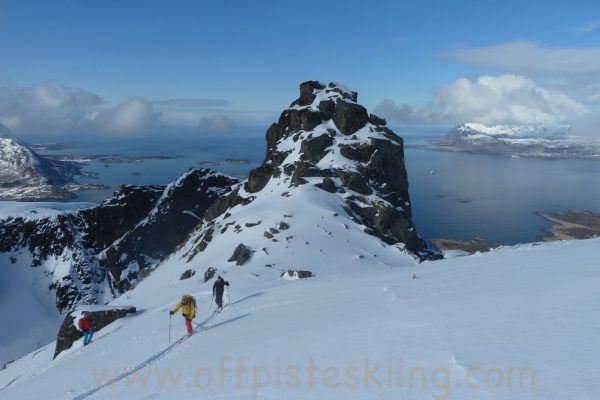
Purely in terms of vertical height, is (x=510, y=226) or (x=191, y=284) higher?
(x=191, y=284)

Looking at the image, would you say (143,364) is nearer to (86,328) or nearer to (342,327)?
(342,327)

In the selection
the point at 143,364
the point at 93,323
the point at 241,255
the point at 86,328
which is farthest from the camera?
the point at 241,255

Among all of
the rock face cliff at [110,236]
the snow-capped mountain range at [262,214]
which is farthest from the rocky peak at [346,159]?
the rock face cliff at [110,236]

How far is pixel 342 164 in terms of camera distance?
61156mm

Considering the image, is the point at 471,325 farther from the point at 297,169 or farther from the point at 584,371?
the point at 297,169

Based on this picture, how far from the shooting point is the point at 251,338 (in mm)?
12891

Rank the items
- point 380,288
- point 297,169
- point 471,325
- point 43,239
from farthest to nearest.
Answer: point 43,239
point 297,169
point 380,288
point 471,325

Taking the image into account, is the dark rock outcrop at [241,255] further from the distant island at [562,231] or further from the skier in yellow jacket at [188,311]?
the distant island at [562,231]

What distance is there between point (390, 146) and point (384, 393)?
60949mm

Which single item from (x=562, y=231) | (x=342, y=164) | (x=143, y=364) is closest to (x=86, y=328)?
(x=143, y=364)

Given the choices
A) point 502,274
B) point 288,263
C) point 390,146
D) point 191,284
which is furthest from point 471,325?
point 390,146

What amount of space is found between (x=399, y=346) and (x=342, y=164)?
53.2 m

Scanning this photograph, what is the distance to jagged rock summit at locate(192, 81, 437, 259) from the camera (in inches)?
2189

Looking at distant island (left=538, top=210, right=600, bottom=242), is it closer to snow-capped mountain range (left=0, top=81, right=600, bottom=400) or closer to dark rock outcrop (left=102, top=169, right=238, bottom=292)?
dark rock outcrop (left=102, top=169, right=238, bottom=292)
